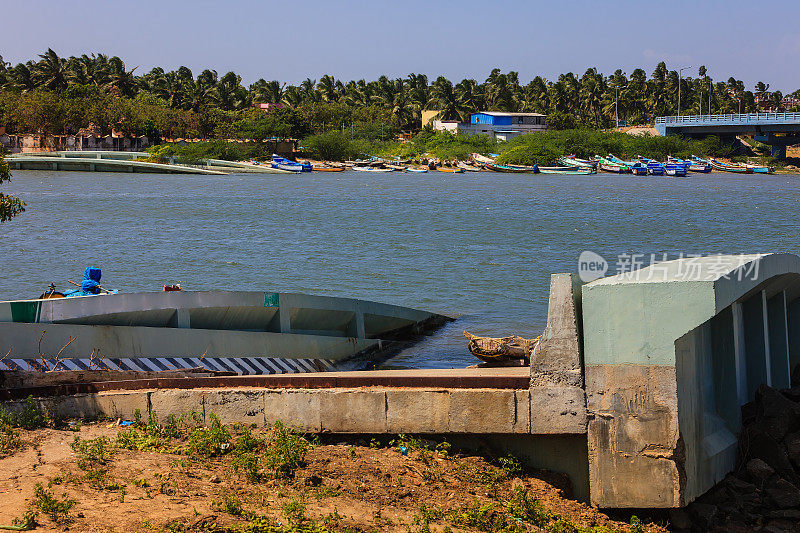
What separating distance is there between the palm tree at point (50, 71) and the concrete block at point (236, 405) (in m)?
129

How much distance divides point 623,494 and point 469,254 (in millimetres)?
27530

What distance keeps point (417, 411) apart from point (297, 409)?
40.1 inches

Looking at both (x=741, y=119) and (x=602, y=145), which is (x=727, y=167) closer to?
(x=741, y=119)

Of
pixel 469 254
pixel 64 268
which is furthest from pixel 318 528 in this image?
pixel 469 254

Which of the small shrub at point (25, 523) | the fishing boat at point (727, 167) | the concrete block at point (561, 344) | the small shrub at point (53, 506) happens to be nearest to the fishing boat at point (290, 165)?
the fishing boat at point (727, 167)

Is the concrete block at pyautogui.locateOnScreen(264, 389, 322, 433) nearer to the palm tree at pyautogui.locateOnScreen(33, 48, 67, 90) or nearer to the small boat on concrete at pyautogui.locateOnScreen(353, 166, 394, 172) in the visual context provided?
the small boat on concrete at pyautogui.locateOnScreen(353, 166, 394, 172)

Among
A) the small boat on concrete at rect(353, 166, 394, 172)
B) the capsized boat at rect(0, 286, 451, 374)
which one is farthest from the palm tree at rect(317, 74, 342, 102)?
the capsized boat at rect(0, 286, 451, 374)

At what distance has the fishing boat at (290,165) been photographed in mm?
101688

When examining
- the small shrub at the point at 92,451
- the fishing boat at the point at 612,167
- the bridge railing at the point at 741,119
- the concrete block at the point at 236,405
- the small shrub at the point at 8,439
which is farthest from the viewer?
the fishing boat at the point at 612,167

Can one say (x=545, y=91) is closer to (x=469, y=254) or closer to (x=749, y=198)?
(x=749, y=198)

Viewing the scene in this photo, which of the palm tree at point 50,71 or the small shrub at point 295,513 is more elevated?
the palm tree at point 50,71

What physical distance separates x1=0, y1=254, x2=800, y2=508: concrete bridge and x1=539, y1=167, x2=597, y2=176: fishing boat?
100628 millimetres

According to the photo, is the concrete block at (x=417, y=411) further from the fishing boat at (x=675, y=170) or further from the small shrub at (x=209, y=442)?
the fishing boat at (x=675, y=170)

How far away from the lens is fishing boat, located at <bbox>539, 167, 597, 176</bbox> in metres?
107
